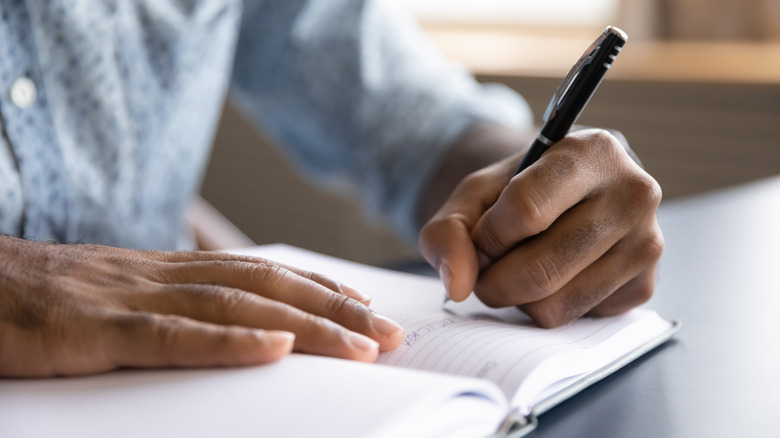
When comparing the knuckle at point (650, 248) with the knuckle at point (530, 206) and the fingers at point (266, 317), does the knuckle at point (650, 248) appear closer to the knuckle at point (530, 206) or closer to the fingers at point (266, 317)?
the knuckle at point (530, 206)

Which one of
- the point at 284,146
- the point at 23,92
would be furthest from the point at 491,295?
the point at 284,146

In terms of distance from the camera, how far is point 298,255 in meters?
0.63

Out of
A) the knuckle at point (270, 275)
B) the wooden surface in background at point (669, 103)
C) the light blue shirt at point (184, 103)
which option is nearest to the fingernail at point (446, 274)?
the knuckle at point (270, 275)

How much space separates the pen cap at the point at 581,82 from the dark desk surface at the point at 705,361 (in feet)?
0.54

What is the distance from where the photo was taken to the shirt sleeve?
1045 mm

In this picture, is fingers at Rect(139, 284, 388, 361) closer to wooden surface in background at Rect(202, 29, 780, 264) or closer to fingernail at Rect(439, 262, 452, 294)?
fingernail at Rect(439, 262, 452, 294)

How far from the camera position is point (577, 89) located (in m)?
0.50

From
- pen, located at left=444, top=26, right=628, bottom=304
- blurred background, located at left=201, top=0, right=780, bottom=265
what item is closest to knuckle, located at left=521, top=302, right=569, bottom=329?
pen, located at left=444, top=26, right=628, bottom=304

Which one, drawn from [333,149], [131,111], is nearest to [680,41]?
[333,149]

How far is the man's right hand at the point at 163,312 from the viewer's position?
37cm

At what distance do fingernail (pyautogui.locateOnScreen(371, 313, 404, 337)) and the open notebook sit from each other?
0.01m

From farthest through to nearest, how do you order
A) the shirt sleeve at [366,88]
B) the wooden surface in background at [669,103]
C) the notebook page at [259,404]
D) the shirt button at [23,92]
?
the wooden surface in background at [669,103]
the shirt sleeve at [366,88]
the shirt button at [23,92]
the notebook page at [259,404]

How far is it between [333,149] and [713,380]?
2.58 ft

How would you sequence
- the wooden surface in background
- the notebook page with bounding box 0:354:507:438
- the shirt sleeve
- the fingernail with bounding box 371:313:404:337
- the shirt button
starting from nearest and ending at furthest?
the notebook page with bounding box 0:354:507:438 < the fingernail with bounding box 371:313:404:337 < the shirt button < the shirt sleeve < the wooden surface in background
